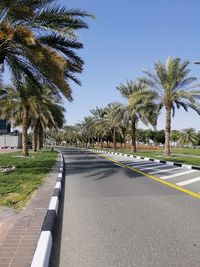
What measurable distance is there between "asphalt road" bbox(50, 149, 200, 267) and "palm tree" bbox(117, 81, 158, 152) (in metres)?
25.6

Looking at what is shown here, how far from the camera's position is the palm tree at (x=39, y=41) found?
1509 cm

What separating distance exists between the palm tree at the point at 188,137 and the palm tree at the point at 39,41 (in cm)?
11437

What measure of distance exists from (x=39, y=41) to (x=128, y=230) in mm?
12599

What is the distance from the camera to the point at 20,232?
20.9 feet

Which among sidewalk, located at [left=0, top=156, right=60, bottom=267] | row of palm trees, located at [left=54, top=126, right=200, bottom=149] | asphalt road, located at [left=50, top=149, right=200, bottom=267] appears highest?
row of palm trees, located at [left=54, top=126, right=200, bottom=149]

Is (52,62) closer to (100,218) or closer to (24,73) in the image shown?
(24,73)

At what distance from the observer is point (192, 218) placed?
7.83 m

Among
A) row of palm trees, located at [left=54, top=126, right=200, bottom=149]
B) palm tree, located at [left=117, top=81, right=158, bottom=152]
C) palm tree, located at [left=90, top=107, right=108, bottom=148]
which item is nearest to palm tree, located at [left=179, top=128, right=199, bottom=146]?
row of palm trees, located at [left=54, top=126, right=200, bottom=149]

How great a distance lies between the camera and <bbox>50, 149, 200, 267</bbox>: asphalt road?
5.26 m

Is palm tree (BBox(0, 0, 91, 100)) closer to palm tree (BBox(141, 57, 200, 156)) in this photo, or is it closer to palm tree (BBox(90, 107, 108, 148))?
palm tree (BBox(141, 57, 200, 156))

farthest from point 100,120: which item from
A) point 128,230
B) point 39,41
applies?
point 128,230

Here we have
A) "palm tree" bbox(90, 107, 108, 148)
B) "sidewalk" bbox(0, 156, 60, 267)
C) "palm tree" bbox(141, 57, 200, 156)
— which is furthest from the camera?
"palm tree" bbox(90, 107, 108, 148)

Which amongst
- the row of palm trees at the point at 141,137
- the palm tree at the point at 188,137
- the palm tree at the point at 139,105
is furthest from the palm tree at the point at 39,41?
the palm tree at the point at 188,137

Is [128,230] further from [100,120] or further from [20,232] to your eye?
[100,120]
